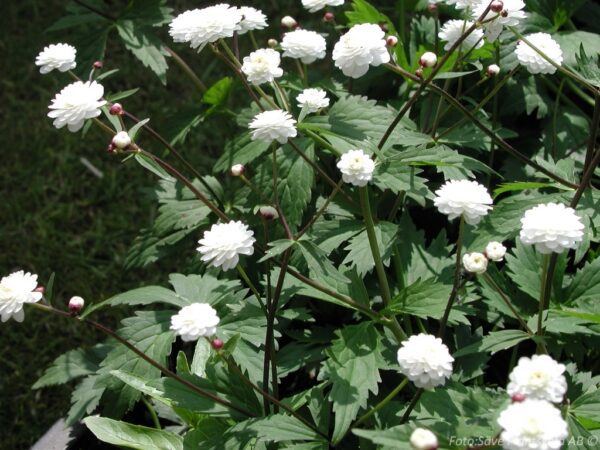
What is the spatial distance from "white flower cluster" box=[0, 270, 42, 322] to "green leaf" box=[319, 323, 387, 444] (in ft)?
1.84

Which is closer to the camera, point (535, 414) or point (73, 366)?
point (535, 414)

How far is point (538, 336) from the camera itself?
4.81ft

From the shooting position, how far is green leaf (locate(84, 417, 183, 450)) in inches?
64.6

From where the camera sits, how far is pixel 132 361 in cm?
178

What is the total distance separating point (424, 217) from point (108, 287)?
138cm

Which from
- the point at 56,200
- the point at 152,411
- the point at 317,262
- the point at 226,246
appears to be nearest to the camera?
the point at 226,246

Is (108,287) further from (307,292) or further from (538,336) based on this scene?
(538,336)

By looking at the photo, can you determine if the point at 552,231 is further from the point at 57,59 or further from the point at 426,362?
the point at 57,59

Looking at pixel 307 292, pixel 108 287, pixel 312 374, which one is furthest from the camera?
pixel 108 287

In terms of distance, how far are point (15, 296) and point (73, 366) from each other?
73cm

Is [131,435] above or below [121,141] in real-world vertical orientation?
below

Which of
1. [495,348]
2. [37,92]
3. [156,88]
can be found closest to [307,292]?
[495,348]

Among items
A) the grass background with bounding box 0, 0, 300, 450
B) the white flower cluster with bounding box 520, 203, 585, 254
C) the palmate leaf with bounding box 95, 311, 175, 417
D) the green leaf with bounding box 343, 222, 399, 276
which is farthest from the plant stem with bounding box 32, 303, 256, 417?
the grass background with bounding box 0, 0, 300, 450

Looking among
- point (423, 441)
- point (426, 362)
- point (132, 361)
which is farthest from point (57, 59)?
point (423, 441)
